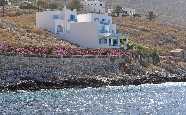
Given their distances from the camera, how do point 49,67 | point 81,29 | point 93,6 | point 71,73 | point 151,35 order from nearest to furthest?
1. point 49,67
2. point 71,73
3. point 81,29
4. point 151,35
5. point 93,6

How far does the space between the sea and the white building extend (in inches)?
1346

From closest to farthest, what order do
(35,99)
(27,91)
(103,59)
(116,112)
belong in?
(116,112) → (35,99) → (27,91) → (103,59)

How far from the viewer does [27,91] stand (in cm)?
6069

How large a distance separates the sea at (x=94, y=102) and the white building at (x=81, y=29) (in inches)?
1346

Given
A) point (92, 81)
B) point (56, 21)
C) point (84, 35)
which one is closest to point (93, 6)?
point (56, 21)

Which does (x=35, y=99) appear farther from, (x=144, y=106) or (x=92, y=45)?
(x=92, y=45)

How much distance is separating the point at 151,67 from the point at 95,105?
4713cm

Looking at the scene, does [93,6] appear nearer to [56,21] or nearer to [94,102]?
[56,21]

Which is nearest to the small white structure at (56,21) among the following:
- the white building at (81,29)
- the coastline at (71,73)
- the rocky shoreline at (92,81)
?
the white building at (81,29)

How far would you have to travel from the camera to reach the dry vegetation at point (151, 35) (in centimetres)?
14612

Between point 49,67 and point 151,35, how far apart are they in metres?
89.1

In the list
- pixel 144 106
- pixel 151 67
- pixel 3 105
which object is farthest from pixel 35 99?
pixel 151 67

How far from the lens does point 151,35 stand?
520 feet

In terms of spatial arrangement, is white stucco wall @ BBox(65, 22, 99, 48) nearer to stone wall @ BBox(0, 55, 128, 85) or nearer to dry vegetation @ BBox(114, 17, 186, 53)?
stone wall @ BBox(0, 55, 128, 85)
